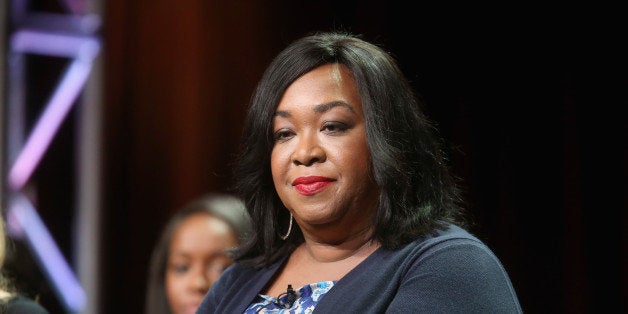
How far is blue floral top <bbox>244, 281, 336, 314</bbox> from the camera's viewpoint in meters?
1.84

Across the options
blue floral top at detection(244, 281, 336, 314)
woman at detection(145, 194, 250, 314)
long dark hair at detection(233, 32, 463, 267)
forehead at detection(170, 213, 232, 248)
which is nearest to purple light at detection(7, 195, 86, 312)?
woman at detection(145, 194, 250, 314)

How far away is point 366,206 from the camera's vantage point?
1897 millimetres

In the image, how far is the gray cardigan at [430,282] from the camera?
164 centimetres

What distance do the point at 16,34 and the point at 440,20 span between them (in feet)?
6.69

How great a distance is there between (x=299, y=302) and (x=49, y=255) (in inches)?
116

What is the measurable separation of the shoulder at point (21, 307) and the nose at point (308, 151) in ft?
3.67

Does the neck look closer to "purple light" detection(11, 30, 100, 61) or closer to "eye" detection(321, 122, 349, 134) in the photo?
"eye" detection(321, 122, 349, 134)

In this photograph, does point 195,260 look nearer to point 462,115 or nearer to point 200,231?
point 200,231

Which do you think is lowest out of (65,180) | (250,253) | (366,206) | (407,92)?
(65,180)

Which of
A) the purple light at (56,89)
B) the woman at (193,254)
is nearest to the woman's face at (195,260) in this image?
the woman at (193,254)

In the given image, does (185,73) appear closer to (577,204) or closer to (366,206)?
(577,204)

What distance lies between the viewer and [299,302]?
187 cm

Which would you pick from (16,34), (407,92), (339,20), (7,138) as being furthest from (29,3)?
(407,92)

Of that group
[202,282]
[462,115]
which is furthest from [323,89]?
[462,115]
